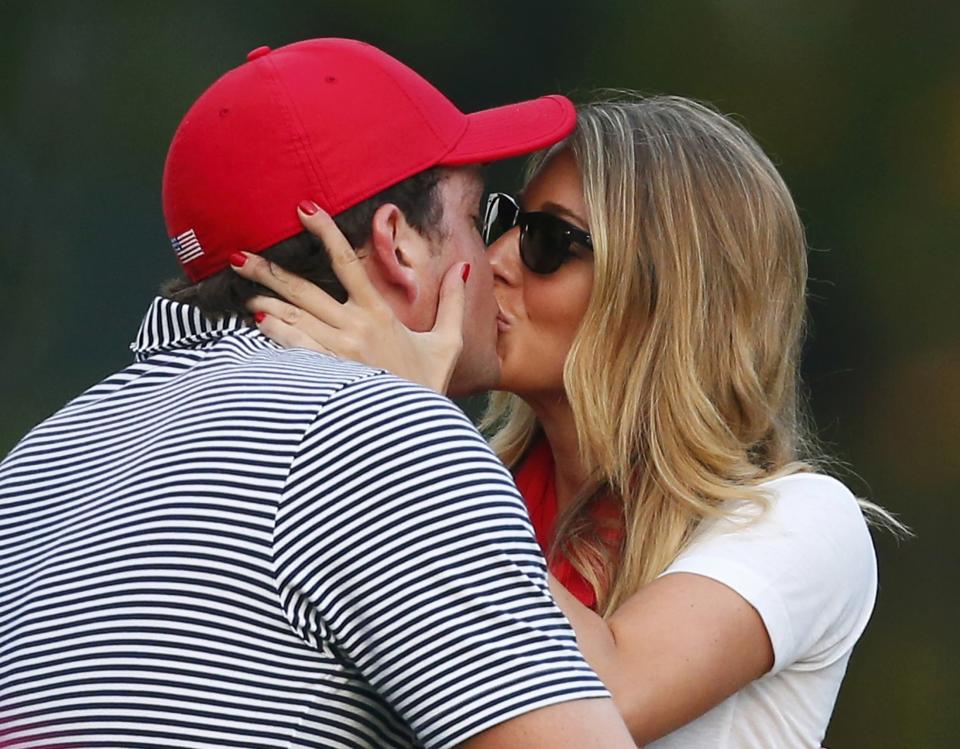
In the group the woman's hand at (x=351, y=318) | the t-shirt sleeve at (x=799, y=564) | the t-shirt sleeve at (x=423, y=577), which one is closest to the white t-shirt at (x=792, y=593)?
the t-shirt sleeve at (x=799, y=564)

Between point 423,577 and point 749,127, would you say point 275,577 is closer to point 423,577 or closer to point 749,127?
point 423,577

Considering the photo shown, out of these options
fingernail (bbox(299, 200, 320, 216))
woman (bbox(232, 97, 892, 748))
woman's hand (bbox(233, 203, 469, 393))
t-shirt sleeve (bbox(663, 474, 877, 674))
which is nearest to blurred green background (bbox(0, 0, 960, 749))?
woman (bbox(232, 97, 892, 748))

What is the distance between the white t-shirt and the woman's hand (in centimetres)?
58

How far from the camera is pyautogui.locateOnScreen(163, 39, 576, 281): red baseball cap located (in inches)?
71.8

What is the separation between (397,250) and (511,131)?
0.38m

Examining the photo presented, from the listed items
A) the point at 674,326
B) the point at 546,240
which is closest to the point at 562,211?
the point at 546,240

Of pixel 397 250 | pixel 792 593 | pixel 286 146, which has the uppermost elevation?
pixel 286 146

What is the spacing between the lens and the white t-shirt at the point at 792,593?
2215 millimetres

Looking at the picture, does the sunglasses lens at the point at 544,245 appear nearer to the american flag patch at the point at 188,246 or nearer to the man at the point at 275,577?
the american flag patch at the point at 188,246

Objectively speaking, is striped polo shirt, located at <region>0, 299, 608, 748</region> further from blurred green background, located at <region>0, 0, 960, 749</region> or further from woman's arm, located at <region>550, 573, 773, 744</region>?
blurred green background, located at <region>0, 0, 960, 749</region>

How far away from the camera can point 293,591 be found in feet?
4.47

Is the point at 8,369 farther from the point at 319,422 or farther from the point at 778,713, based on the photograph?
the point at 319,422

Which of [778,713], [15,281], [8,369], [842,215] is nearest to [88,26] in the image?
[15,281]

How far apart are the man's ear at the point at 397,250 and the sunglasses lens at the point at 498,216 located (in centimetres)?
85
